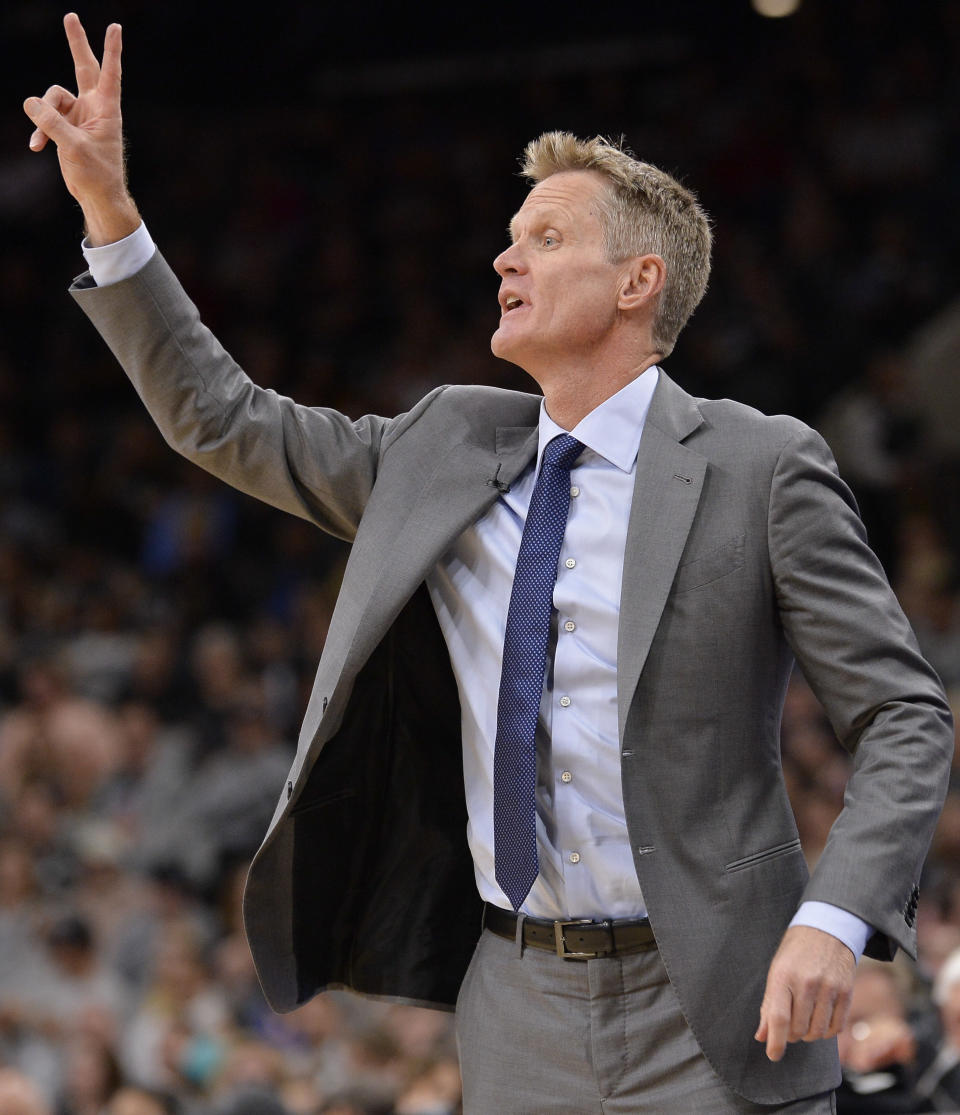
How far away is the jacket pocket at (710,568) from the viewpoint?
206 cm

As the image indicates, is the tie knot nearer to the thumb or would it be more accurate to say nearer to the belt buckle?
the belt buckle

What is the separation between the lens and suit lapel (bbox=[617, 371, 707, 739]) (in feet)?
6.64

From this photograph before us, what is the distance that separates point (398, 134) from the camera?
955 cm

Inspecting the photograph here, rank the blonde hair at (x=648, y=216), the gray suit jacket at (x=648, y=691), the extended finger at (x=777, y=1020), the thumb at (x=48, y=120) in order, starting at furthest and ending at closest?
the blonde hair at (x=648, y=216)
the thumb at (x=48, y=120)
the gray suit jacket at (x=648, y=691)
the extended finger at (x=777, y=1020)

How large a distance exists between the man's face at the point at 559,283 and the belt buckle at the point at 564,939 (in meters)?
0.76

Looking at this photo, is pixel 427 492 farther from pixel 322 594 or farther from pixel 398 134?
pixel 398 134

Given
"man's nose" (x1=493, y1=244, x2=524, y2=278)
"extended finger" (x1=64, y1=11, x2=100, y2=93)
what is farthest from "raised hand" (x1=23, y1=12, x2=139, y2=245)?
"man's nose" (x1=493, y1=244, x2=524, y2=278)

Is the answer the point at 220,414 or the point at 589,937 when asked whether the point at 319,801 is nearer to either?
the point at 589,937

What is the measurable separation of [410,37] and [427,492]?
783 centimetres

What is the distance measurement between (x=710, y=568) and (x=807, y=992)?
539 millimetres

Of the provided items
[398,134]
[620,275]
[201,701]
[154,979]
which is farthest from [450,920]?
[398,134]

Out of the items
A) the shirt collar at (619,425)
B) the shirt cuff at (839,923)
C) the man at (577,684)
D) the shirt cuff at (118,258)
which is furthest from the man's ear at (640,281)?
the shirt cuff at (839,923)

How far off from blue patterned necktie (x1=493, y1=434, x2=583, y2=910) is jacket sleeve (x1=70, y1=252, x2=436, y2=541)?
30 centimetres

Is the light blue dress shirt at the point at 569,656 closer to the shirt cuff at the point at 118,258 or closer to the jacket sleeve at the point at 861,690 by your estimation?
the shirt cuff at the point at 118,258
